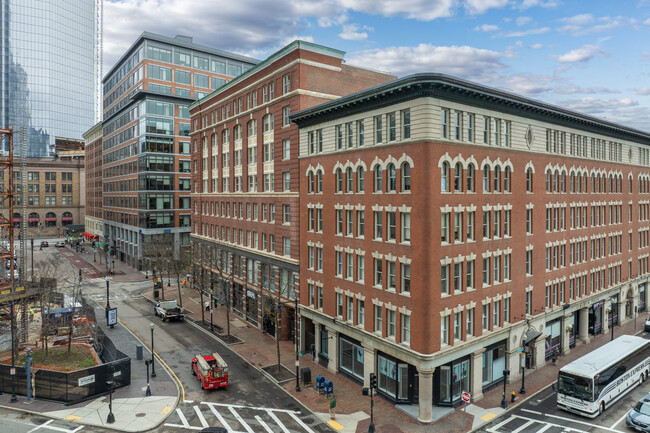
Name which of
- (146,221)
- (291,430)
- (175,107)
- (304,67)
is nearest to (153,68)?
(175,107)

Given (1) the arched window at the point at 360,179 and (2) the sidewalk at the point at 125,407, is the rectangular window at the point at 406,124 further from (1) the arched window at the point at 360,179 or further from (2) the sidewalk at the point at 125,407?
(2) the sidewalk at the point at 125,407

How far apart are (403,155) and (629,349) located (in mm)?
22901

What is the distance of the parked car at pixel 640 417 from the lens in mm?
26625

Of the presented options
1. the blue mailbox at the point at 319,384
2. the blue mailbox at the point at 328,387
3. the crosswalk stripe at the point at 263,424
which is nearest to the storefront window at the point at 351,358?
the blue mailbox at the point at 319,384

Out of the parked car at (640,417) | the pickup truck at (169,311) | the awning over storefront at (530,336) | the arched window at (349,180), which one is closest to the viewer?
the parked car at (640,417)

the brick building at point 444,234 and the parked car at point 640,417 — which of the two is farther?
the brick building at point 444,234

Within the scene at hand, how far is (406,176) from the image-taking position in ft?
97.2

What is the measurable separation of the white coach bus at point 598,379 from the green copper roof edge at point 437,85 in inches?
766

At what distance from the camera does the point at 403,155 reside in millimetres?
29609

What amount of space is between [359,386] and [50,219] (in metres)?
151

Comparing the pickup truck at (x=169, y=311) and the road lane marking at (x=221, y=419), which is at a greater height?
the pickup truck at (x=169, y=311)

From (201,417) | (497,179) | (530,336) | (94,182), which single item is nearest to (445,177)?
(497,179)

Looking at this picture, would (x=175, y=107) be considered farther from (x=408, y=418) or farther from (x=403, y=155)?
(x=408, y=418)

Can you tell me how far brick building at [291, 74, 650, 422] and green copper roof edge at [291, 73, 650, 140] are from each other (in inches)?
5.2
